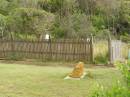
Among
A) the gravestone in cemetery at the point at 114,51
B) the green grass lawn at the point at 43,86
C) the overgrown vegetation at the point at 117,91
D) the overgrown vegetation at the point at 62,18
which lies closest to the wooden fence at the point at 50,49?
the gravestone in cemetery at the point at 114,51

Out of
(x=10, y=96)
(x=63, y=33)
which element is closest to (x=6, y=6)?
(x=63, y=33)

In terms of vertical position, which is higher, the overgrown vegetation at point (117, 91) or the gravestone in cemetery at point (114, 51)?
the overgrown vegetation at point (117, 91)

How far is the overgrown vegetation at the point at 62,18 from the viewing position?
990 inches

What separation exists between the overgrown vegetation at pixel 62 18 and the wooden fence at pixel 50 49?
1954 millimetres

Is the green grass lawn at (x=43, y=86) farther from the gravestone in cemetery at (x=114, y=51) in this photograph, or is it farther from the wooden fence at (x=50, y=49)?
the gravestone in cemetery at (x=114, y=51)

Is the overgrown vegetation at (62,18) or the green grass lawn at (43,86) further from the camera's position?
the overgrown vegetation at (62,18)

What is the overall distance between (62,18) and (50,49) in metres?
8.79

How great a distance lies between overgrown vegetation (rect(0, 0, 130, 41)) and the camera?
25141 mm

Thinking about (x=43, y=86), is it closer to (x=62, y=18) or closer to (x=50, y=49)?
(x=50, y=49)

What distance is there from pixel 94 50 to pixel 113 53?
1217mm

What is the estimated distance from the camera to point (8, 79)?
1283 centimetres

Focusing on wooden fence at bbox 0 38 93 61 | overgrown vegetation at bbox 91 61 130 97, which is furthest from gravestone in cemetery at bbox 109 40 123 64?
overgrown vegetation at bbox 91 61 130 97

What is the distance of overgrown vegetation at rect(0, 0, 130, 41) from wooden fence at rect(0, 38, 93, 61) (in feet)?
6.41

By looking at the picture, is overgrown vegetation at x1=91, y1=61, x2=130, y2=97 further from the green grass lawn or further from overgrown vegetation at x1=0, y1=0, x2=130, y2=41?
overgrown vegetation at x1=0, y1=0, x2=130, y2=41
